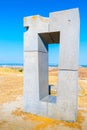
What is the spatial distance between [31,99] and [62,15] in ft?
12.1

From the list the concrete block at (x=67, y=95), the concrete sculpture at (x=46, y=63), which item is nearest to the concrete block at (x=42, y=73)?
the concrete sculpture at (x=46, y=63)

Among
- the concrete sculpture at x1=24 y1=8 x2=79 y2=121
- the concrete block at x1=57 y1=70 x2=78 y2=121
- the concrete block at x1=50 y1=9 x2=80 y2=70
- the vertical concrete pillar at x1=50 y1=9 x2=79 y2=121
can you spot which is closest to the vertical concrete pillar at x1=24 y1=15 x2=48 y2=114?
the concrete sculpture at x1=24 y1=8 x2=79 y2=121

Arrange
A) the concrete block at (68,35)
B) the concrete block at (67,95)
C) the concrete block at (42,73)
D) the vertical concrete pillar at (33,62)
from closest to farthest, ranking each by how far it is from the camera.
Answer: the concrete block at (68,35) < the concrete block at (67,95) < the vertical concrete pillar at (33,62) < the concrete block at (42,73)

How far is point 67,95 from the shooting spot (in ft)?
18.4

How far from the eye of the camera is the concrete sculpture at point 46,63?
17.8 feet

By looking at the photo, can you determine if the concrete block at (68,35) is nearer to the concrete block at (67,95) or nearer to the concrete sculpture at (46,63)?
the concrete sculpture at (46,63)

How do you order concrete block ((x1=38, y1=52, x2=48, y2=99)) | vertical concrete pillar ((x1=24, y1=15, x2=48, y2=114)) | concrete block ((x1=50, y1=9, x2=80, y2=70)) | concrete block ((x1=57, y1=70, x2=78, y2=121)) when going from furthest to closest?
concrete block ((x1=38, y1=52, x2=48, y2=99)) < vertical concrete pillar ((x1=24, y1=15, x2=48, y2=114)) < concrete block ((x1=57, y1=70, x2=78, y2=121)) < concrete block ((x1=50, y1=9, x2=80, y2=70))

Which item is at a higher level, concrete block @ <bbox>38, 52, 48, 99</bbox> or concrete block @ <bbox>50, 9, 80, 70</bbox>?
concrete block @ <bbox>50, 9, 80, 70</bbox>

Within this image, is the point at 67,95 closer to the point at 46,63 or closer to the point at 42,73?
the point at 42,73

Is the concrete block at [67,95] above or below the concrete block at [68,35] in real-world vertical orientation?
below

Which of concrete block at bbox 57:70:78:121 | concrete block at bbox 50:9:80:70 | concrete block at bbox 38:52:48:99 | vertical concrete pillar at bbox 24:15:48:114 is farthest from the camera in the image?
concrete block at bbox 38:52:48:99

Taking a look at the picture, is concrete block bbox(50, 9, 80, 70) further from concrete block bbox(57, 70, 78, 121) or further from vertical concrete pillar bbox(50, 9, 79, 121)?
concrete block bbox(57, 70, 78, 121)

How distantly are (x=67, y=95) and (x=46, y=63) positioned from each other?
1901 mm

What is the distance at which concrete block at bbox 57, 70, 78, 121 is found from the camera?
18.0 feet
